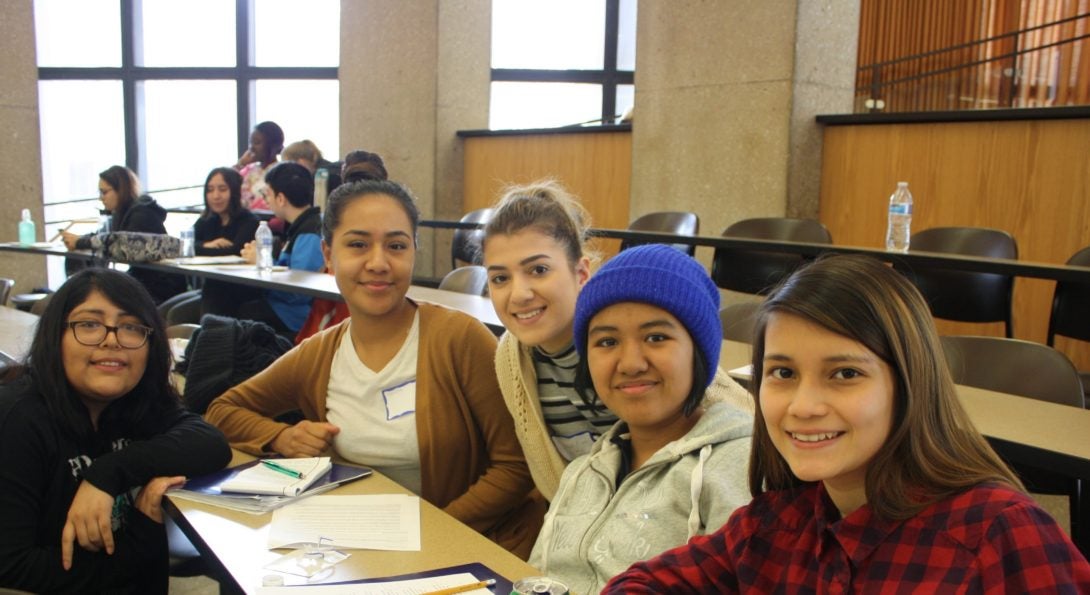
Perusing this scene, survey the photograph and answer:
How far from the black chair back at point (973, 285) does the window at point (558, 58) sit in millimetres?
5239

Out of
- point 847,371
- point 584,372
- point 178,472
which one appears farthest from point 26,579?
point 847,371

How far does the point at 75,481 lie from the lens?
1.76 meters

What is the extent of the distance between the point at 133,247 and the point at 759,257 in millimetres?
3419

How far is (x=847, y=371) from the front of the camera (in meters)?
1.06

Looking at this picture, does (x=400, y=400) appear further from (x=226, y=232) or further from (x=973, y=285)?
(x=226, y=232)

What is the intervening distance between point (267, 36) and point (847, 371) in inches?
343

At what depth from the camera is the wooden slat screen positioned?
8.96 metres

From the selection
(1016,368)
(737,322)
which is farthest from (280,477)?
(1016,368)

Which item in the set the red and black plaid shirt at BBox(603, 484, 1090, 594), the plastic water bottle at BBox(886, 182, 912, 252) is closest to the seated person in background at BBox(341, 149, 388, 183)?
the plastic water bottle at BBox(886, 182, 912, 252)

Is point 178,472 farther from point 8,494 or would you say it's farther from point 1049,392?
point 1049,392

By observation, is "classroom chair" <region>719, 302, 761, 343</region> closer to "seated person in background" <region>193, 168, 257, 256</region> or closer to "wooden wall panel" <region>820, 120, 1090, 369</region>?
"wooden wall panel" <region>820, 120, 1090, 369</region>

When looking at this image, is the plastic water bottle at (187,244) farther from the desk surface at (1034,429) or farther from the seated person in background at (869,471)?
the seated person in background at (869,471)

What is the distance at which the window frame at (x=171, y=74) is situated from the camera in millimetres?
8703

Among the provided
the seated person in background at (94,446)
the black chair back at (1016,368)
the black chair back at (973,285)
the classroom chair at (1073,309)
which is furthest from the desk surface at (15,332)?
the classroom chair at (1073,309)
